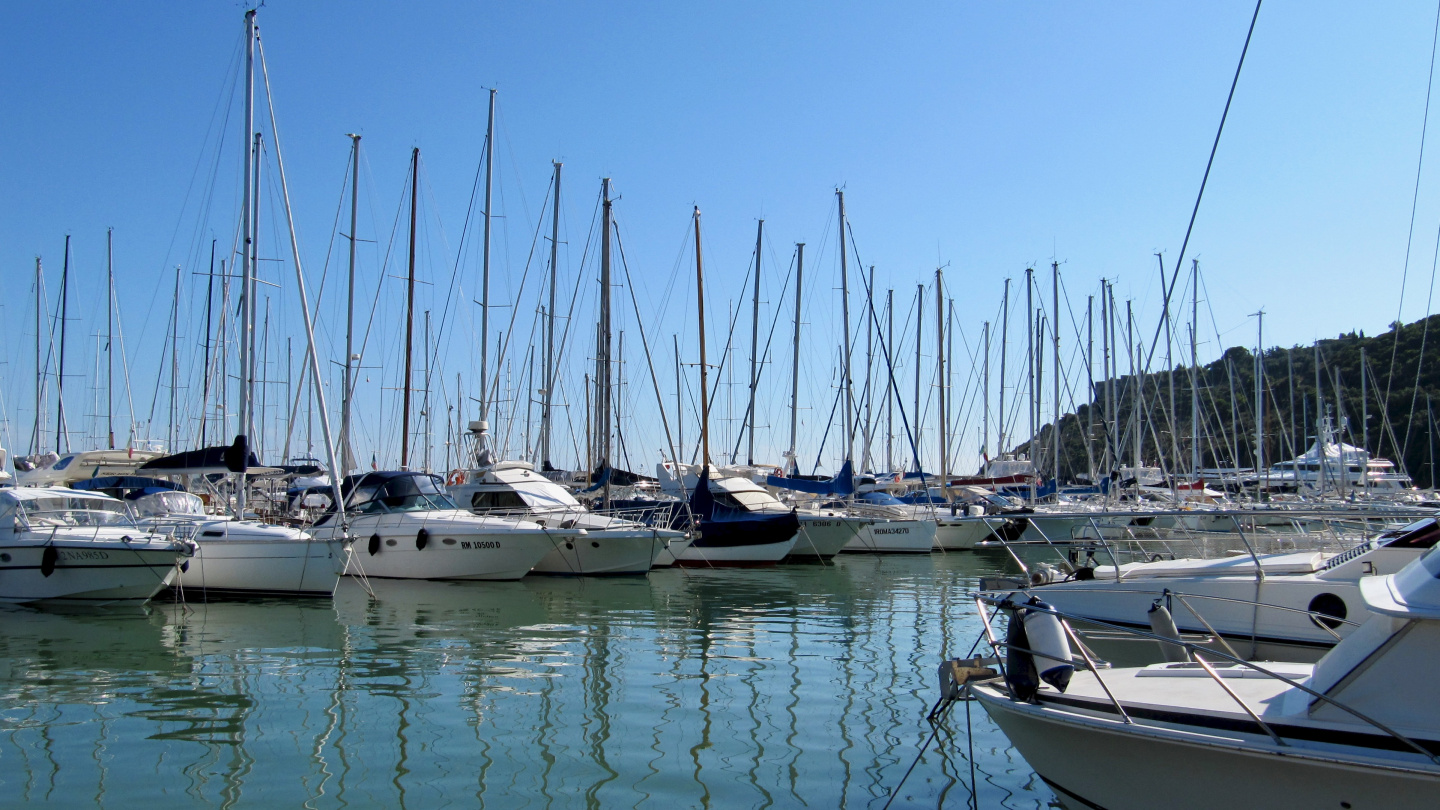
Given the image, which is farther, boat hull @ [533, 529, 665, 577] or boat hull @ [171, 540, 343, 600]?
boat hull @ [533, 529, 665, 577]

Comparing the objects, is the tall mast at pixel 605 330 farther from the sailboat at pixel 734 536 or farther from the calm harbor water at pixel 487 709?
the calm harbor water at pixel 487 709

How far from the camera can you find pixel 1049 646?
6.53 m

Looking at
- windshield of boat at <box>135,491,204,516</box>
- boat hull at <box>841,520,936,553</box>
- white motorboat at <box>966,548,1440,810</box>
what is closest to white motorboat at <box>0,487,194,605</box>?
windshield of boat at <box>135,491,204,516</box>

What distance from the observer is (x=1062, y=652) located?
649 centimetres

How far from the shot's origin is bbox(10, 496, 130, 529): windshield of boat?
18.2 meters

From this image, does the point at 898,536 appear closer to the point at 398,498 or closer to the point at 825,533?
the point at 825,533

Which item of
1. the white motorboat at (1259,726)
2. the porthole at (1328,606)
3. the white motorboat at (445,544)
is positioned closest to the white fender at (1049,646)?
the white motorboat at (1259,726)

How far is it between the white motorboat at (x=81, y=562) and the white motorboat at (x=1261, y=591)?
1504 cm

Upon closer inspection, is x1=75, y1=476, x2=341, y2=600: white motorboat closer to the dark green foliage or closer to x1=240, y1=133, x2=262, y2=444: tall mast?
x1=240, y1=133, x2=262, y2=444: tall mast

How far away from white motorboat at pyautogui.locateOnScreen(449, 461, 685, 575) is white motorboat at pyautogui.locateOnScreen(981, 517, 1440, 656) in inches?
493

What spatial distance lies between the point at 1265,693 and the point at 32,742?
32.5 ft

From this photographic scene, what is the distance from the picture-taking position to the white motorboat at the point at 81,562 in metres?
17.3

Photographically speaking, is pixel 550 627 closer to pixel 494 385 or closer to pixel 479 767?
pixel 479 767

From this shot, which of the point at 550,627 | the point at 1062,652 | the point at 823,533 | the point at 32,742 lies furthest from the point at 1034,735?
the point at 823,533
